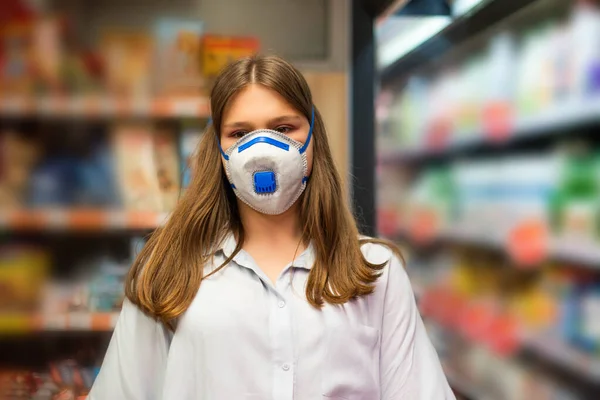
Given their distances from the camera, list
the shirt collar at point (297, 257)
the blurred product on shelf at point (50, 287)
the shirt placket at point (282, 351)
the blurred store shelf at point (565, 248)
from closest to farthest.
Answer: the shirt placket at point (282, 351) < the shirt collar at point (297, 257) < the blurred store shelf at point (565, 248) < the blurred product on shelf at point (50, 287)

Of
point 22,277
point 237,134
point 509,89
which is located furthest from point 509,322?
point 22,277

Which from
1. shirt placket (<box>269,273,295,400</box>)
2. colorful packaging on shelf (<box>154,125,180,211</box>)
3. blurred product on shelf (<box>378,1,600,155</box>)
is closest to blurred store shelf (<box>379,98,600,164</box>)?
blurred product on shelf (<box>378,1,600,155</box>)

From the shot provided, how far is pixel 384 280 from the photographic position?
4.00 feet

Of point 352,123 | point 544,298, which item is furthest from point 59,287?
point 544,298

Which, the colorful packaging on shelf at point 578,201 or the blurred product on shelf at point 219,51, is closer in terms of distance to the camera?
the colorful packaging on shelf at point 578,201

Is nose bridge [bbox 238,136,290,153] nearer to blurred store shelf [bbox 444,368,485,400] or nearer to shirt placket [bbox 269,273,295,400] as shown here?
shirt placket [bbox 269,273,295,400]

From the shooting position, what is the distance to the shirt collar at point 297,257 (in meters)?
1.21

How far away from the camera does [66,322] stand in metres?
2.19

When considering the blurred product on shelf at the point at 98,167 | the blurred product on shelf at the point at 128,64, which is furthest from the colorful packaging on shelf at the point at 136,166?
Answer: the blurred product on shelf at the point at 128,64

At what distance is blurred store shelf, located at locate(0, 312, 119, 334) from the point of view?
2188mm

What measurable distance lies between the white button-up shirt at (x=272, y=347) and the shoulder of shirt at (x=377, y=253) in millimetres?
28

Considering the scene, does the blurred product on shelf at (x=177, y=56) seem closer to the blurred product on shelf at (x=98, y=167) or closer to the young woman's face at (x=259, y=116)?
the blurred product on shelf at (x=98, y=167)

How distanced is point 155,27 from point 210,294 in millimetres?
1744

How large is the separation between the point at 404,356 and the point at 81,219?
1435 millimetres
